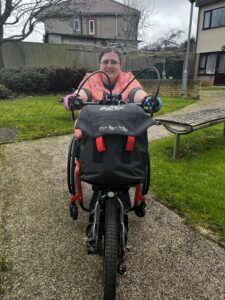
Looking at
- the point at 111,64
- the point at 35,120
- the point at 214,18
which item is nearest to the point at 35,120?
the point at 35,120

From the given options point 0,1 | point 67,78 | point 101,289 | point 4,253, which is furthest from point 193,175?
point 0,1

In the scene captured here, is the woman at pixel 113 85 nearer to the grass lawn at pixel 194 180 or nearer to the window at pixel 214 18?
the grass lawn at pixel 194 180

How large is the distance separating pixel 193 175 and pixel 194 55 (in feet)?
59.9

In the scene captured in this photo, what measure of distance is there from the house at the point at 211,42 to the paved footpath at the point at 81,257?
17.9m

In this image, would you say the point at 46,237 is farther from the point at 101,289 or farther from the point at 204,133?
the point at 204,133

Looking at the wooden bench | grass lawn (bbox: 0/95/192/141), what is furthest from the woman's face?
grass lawn (bbox: 0/95/192/141)

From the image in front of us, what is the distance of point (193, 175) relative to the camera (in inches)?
143

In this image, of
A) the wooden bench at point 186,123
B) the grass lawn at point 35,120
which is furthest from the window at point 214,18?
the wooden bench at point 186,123

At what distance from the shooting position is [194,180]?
3.46 meters

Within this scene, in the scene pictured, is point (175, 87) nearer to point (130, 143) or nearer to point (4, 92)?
point (4, 92)

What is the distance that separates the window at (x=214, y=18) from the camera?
17.1 metres

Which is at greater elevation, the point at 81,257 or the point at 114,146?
the point at 114,146

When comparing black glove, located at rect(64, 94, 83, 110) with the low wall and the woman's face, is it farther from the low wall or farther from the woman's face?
the low wall

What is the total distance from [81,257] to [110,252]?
0.66 m
